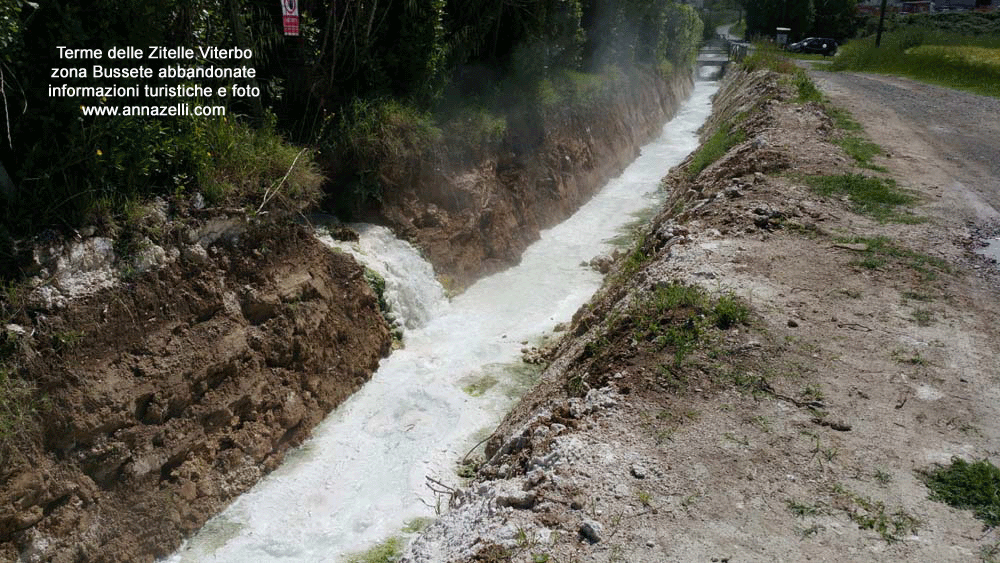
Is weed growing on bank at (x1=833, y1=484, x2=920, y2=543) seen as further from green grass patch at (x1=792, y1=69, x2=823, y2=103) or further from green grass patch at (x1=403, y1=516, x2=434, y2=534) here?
green grass patch at (x1=792, y1=69, x2=823, y2=103)

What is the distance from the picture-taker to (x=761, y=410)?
5.45 metres

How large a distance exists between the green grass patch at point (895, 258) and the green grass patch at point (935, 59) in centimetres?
1523

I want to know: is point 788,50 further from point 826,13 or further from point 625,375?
point 625,375

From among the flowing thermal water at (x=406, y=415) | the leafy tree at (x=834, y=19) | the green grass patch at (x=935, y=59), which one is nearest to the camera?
the flowing thermal water at (x=406, y=415)

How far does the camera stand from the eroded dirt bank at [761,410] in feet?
14.3

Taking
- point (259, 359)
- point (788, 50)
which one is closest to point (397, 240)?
point (259, 359)

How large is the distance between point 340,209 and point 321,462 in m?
4.26

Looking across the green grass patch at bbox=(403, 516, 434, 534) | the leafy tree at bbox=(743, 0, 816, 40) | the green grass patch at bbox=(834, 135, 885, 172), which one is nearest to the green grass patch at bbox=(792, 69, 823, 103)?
the green grass patch at bbox=(834, 135, 885, 172)

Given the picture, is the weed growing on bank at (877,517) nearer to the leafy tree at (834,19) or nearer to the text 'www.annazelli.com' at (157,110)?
the text 'www.annazelli.com' at (157,110)

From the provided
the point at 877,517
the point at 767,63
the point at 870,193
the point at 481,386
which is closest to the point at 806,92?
the point at 767,63

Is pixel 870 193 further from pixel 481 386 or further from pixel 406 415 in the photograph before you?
pixel 406 415

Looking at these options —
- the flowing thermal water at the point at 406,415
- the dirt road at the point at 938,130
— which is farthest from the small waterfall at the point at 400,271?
the dirt road at the point at 938,130

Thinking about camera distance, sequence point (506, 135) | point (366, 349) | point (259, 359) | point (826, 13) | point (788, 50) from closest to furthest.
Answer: point (259, 359) → point (366, 349) → point (506, 135) → point (788, 50) → point (826, 13)

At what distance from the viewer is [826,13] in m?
55.6
